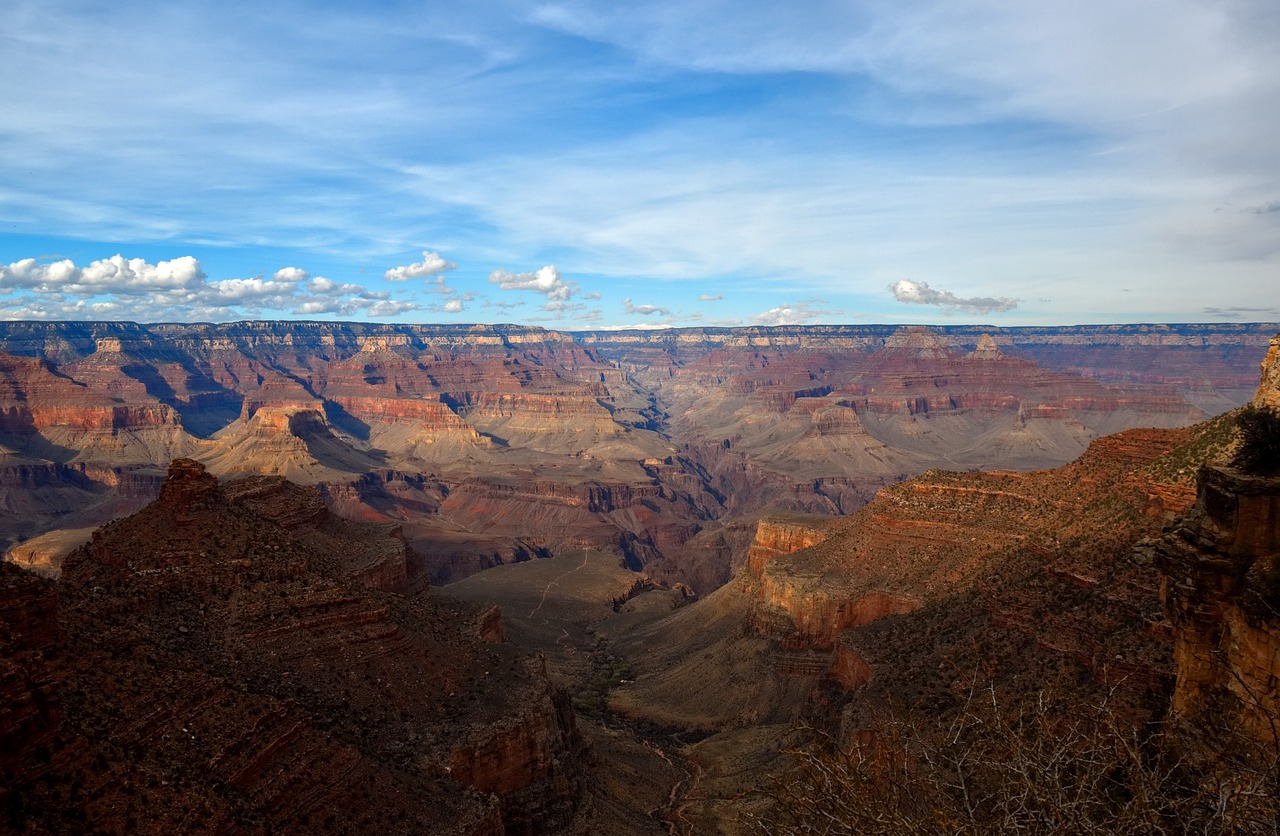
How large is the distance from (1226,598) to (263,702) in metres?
26.8

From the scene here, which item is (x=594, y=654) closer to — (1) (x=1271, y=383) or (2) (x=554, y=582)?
(2) (x=554, y=582)

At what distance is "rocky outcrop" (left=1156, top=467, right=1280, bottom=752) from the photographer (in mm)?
16078

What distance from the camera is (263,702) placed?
27.2 meters

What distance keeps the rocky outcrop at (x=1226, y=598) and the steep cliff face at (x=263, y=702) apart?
2300cm

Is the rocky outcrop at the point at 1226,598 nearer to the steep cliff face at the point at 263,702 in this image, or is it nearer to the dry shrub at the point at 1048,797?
the dry shrub at the point at 1048,797

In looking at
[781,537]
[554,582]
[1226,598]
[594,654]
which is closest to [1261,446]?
[1226,598]

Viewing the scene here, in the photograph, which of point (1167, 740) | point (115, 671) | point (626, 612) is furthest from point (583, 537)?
point (1167, 740)

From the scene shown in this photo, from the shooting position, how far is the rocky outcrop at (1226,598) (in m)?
16.1

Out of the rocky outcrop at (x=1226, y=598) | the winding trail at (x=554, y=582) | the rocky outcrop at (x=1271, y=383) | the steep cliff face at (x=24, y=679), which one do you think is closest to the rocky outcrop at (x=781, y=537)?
the winding trail at (x=554, y=582)

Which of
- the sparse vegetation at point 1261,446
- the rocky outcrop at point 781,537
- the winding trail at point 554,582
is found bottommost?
the winding trail at point 554,582

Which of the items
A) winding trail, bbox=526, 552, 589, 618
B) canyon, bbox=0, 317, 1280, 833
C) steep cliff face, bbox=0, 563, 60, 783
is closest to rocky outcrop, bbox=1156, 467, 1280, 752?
canyon, bbox=0, 317, 1280, 833

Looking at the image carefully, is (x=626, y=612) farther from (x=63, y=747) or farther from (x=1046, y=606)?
(x=63, y=747)

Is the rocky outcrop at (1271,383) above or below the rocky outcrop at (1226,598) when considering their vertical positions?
above

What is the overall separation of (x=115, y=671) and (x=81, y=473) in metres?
182
